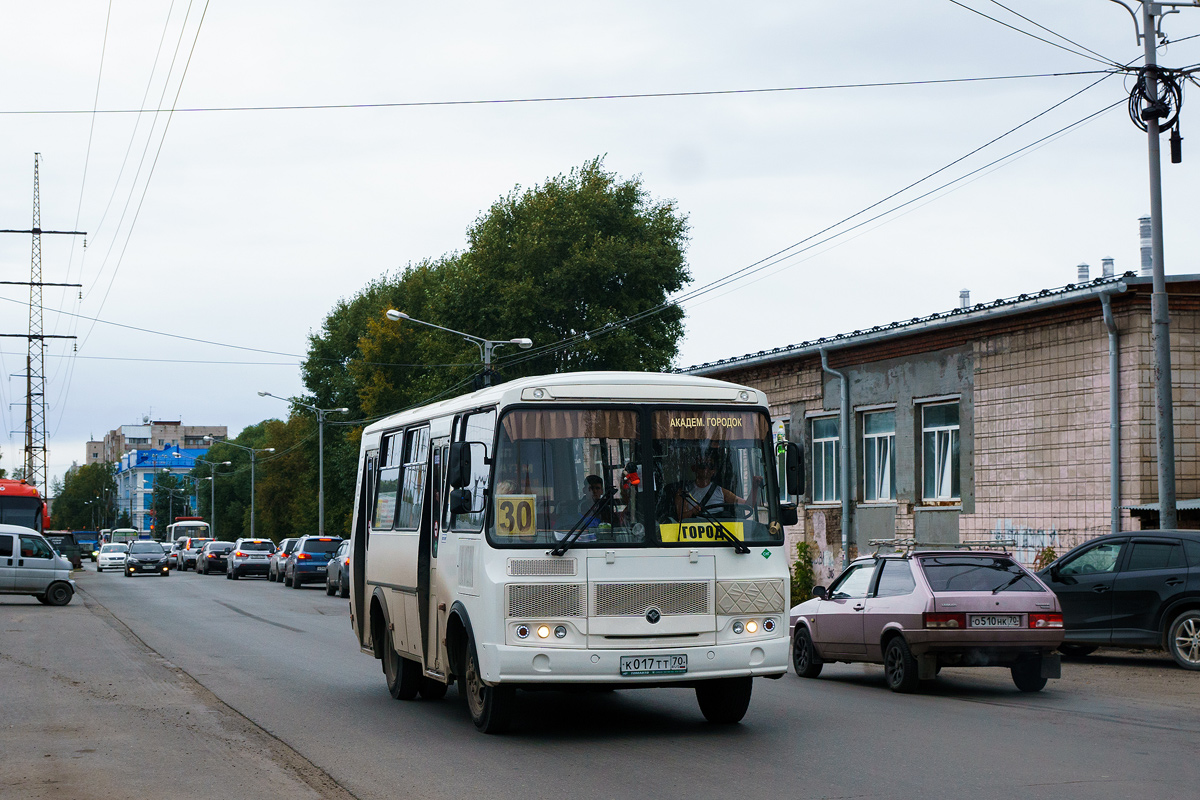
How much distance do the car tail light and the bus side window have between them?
16.4 feet

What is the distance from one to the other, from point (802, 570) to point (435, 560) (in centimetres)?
2004

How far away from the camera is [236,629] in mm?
23625

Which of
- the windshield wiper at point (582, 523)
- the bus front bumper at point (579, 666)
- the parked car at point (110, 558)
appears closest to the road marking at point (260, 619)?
the bus front bumper at point (579, 666)

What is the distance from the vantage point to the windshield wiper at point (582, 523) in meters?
10.1

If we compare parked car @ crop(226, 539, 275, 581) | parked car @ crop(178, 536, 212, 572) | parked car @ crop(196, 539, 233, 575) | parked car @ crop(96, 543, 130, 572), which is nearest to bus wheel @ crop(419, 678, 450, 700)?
parked car @ crop(226, 539, 275, 581)

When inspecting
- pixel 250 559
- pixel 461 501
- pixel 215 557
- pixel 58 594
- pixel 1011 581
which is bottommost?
pixel 215 557

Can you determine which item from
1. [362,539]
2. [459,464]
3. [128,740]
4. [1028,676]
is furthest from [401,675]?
[1028,676]

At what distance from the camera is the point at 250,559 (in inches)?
2114

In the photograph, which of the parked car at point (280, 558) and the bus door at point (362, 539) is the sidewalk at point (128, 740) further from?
the parked car at point (280, 558)

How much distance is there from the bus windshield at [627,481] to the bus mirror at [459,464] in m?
0.24

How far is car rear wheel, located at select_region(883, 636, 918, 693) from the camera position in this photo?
13562 millimetres

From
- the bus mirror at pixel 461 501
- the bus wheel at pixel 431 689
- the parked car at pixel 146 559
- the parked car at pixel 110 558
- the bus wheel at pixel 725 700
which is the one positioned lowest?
the parked car at pixel 110 558

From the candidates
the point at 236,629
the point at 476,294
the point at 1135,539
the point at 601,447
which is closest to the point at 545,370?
the point at 476,294

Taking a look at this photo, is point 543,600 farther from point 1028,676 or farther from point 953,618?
point 1028,676
